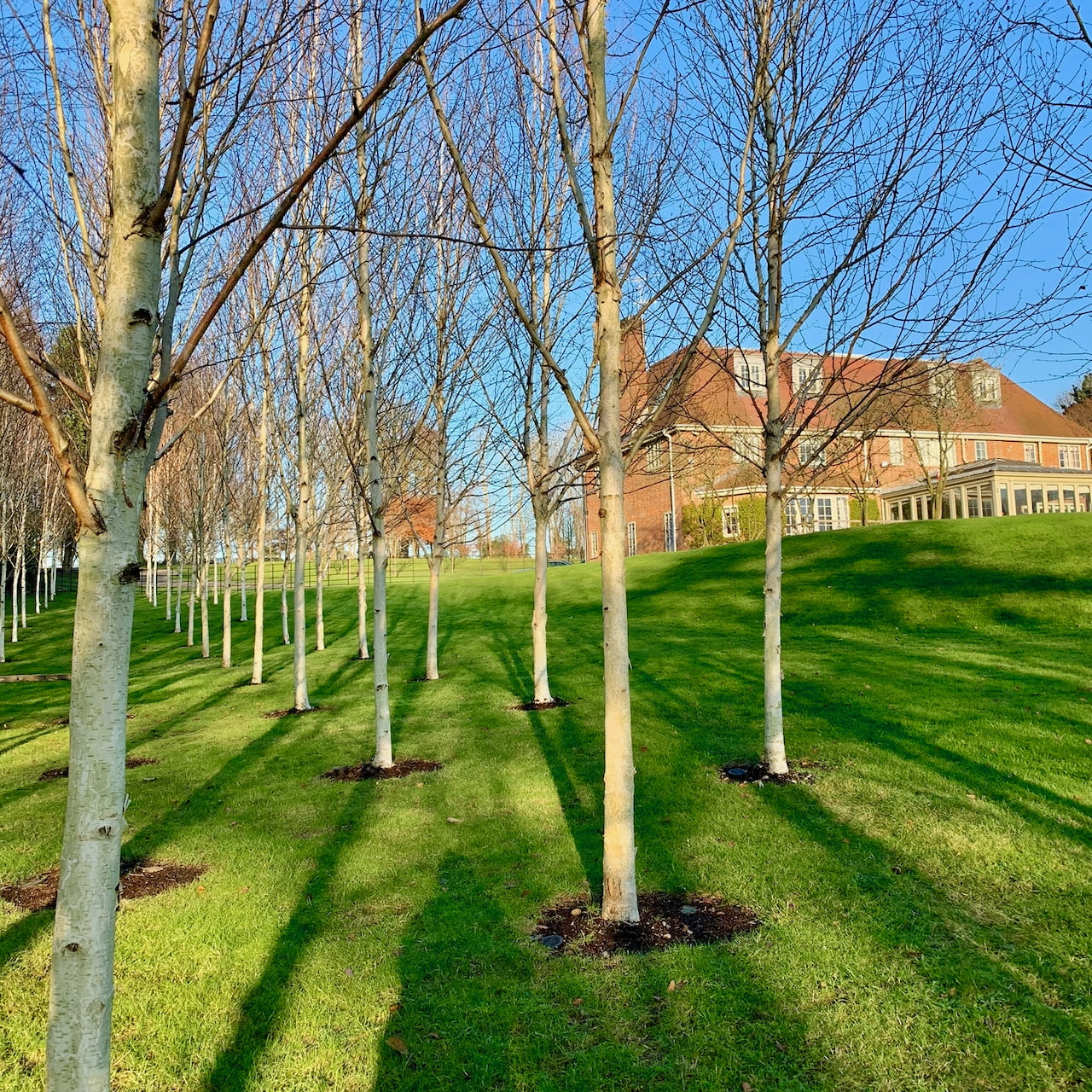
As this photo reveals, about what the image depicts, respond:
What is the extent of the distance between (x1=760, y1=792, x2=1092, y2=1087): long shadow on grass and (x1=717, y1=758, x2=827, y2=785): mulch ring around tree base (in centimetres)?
116

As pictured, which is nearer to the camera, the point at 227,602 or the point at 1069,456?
the point at 227,602

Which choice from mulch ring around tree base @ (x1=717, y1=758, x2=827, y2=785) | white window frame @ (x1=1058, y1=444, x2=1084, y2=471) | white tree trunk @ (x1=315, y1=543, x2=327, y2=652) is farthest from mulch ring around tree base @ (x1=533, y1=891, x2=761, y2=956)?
white window frame @ (x1=1058, y1=444, x2=1084, y2=471)

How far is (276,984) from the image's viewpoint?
3.86 metres

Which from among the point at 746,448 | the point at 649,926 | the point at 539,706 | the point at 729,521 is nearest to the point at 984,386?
the point at 729,521

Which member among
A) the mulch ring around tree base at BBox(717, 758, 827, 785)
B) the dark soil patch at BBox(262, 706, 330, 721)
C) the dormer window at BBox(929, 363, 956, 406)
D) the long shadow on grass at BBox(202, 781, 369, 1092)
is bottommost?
the long shadow on grass at BBox(202, 781, 369, 1092)

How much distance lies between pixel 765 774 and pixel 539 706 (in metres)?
4.05

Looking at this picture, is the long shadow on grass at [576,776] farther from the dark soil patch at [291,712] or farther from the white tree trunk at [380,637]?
the dark soil patch at [291,712]

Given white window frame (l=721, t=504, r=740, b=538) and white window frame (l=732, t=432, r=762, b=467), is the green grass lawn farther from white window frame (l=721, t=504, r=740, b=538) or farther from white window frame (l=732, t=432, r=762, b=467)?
white window frame (l=721, t=504, r=740, b=538)

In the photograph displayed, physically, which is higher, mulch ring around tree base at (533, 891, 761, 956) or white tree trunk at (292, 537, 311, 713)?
white tree trunk at (292, 537, 311, 713)

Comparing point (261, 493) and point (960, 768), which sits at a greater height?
point (261, 493)

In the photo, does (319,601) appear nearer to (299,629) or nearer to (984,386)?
(299,629)

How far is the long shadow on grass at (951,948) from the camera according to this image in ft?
10.5

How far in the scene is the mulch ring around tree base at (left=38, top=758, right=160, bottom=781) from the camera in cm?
812

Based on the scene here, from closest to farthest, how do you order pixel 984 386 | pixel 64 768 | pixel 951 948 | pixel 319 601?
pixel 951 948 < pixel 64 768 < pixel 319 601 < pixel 984 386
